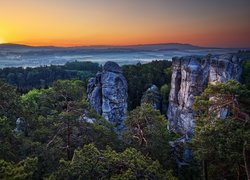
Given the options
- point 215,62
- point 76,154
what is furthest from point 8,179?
point 215,62

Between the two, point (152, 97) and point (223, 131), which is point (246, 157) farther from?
point (152, 97)

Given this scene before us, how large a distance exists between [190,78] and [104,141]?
26501 mm

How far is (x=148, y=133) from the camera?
1898cm

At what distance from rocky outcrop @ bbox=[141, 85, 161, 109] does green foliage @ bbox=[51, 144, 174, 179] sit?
33.9 metres

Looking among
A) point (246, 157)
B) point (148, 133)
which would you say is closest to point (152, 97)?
point (148, 133)

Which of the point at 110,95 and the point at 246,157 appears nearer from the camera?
the point at 246,157

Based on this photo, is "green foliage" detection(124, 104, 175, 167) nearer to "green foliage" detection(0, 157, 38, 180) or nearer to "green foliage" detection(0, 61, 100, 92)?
"green foliage" detection(0, 157, 38, 180)

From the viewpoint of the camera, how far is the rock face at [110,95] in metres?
39.7

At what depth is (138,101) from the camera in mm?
52281

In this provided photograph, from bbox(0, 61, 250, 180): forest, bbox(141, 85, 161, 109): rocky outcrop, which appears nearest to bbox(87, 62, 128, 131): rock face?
bbox(141, 85, 161, 109): rocky outcrop

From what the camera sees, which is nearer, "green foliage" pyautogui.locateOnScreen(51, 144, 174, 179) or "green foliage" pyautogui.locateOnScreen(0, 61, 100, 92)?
"green foliage" pyautogui.locateOnScreen(51, 144, 174, 179)

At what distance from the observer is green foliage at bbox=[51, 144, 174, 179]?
1243 centimetres

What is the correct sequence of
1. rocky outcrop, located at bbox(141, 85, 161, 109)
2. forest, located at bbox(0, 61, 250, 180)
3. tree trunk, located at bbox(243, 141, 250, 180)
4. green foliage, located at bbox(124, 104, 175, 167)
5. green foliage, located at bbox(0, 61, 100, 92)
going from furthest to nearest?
green foliage, located at bbox(0, 61, 100, 92), rocky outcrop, located at bbox(141, 85, 161, 109), green foliage, located at bbox(124, 104, 175, 167), tree trunk, located at bbox(243, 141, 250, 180), forest, located at bbox(0, 61, 250, 180)

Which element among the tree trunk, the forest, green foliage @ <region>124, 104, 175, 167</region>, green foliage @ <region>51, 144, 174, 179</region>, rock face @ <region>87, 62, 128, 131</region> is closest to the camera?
green foliage @ <region>51, 144, 174, 179</region>
